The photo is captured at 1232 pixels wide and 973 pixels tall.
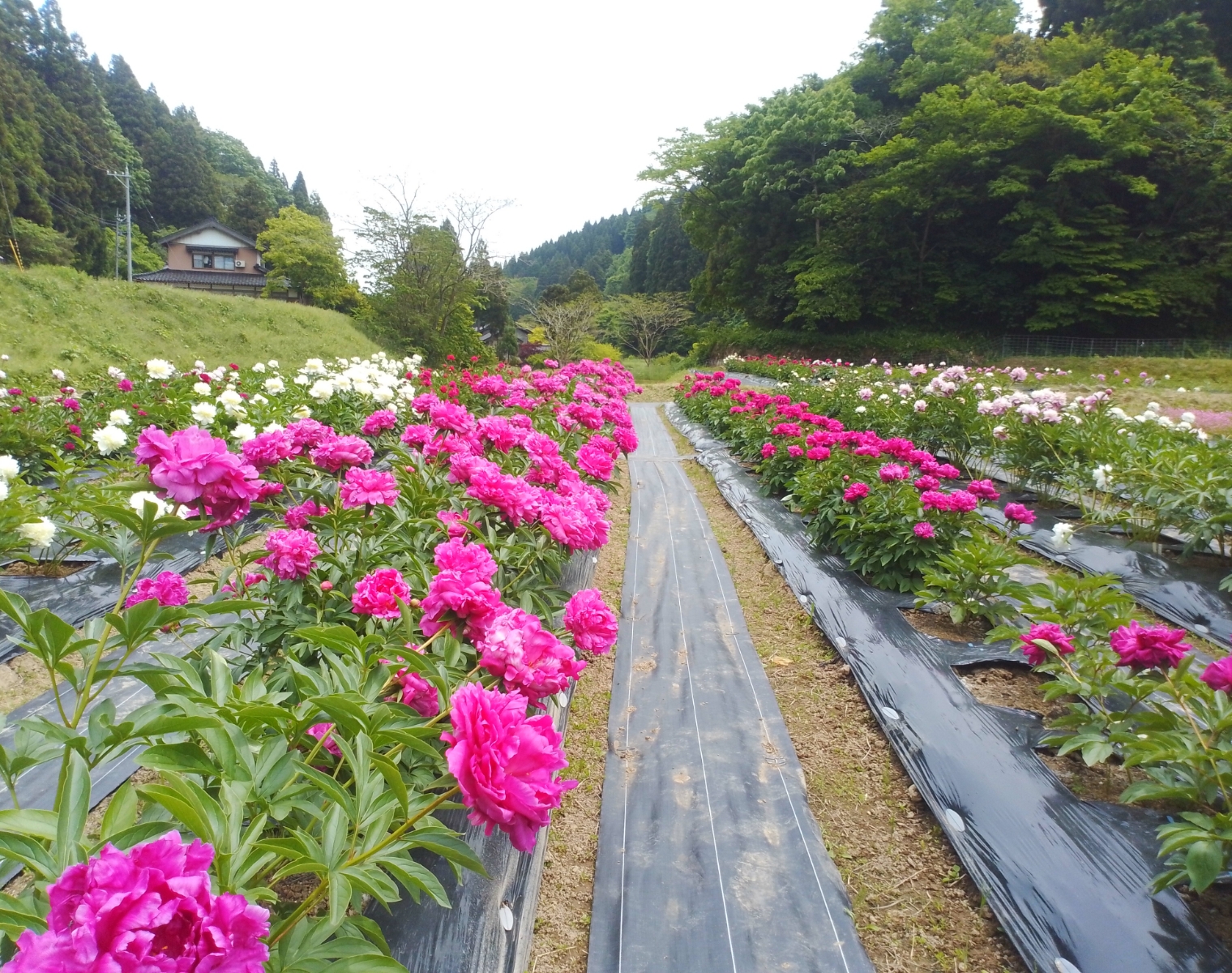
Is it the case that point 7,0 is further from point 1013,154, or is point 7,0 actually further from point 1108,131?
point 1108,131

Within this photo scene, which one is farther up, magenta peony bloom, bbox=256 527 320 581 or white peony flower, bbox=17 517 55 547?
magenta peony bloom, bbox=256 527 320 581

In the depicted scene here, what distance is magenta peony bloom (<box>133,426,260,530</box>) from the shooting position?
1.04 metres

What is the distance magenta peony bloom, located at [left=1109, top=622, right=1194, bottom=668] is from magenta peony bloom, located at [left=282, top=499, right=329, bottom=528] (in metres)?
2.40

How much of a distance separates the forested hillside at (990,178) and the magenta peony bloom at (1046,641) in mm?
22480

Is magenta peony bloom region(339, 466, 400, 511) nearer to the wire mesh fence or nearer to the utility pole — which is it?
the utility pole

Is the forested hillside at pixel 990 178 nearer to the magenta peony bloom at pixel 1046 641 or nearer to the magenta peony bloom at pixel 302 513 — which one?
the magenta peony bloom at pixel 1046 641

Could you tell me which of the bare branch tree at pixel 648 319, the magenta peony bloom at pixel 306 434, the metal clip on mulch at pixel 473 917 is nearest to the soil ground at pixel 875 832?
the metal clip on mulch at pixel 473 917

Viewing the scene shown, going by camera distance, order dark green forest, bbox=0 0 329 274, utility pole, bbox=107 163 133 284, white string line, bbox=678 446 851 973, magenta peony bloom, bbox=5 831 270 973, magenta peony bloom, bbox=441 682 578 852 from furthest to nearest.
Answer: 1. dark green forest, bbox=0 0 329 274
2. utility pole, bbox=107 163 133 284
3. white string line, bbox=678 446 851 973
4. magenta peony bloom, bbox=441 682 578 852
5. magenta peony bloom, bbox=5 831 270 973

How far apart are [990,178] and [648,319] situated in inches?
581

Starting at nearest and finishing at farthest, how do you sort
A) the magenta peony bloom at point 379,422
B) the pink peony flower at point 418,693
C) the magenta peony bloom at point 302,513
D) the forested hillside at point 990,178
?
the pink peony flower at point 418,693, the magenta peony bloom at point 302,513, the magenta peony bloom at point 379,422, the forested hillside at point 990,178

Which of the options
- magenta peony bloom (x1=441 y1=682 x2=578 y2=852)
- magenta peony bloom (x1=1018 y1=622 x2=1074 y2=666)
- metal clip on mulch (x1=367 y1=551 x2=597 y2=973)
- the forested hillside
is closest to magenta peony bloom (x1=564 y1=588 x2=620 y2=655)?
metal clip on mulch (x1=367 y1=551 x2=597 y2=973)

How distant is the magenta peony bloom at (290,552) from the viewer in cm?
161

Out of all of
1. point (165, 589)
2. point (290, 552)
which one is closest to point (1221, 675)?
point (290, 552)

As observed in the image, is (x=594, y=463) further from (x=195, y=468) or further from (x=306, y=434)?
(x=195, y=468)
